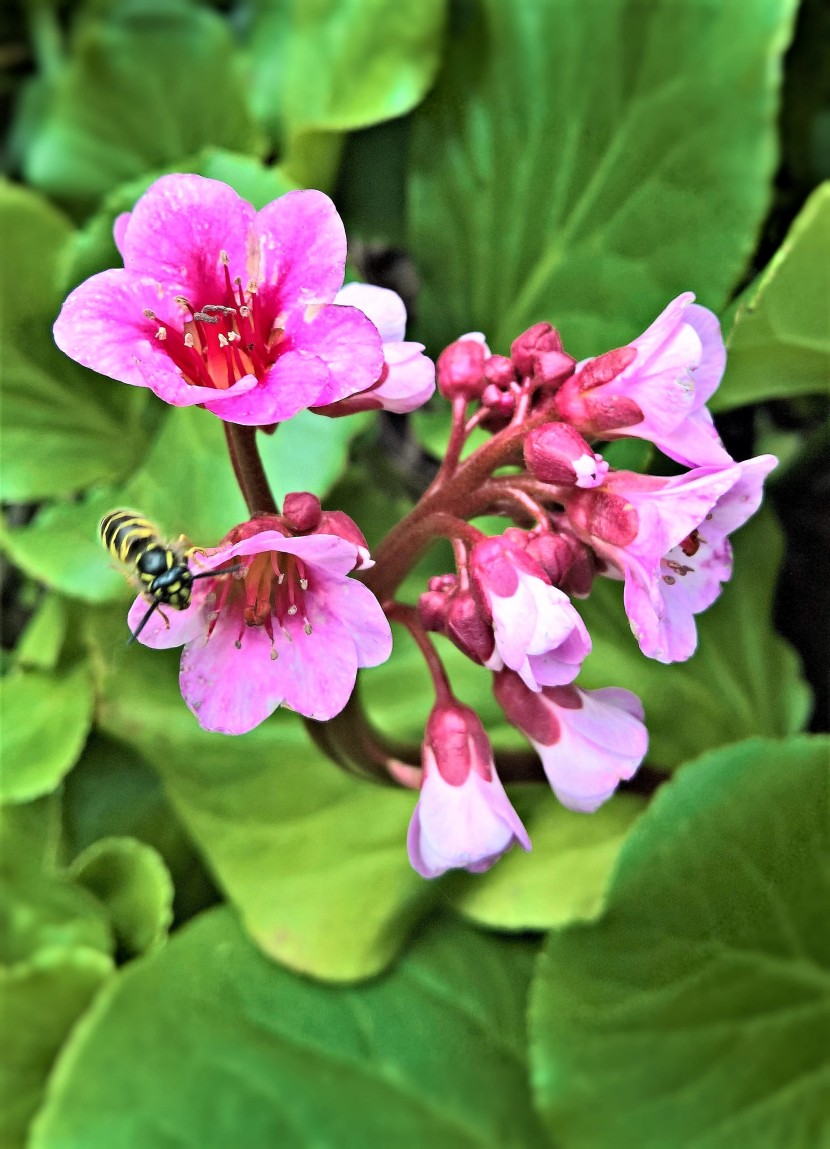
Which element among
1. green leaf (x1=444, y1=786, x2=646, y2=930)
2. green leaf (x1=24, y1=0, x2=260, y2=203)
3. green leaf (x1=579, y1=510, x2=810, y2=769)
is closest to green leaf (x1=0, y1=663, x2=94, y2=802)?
green leaf (x1=444, y1=786, x2=646, y2=930)

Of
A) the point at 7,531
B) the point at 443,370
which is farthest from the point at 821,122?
the point at 7,531

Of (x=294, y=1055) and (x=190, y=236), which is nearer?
(x=190, y=236)

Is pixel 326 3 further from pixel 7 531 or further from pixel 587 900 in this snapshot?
pixel 587 900

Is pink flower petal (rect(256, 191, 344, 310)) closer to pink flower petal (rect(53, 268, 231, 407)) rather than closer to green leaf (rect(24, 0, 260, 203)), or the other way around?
pink flower petal (rect(53, 268, 231, 407))

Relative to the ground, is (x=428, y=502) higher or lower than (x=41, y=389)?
higher

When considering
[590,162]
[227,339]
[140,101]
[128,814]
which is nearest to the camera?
[227,339]

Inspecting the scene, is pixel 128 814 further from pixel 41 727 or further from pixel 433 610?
pixel 433 610

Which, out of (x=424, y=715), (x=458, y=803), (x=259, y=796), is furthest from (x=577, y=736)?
(x=259, y=796)
